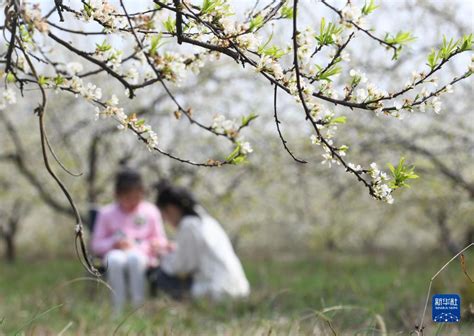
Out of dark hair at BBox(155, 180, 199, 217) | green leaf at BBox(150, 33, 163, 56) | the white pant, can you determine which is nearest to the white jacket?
dark hair at BBox(155, 180, 199, 217)

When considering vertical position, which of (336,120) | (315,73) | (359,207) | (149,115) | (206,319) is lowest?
(206,319)

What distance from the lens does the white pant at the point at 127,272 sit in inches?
242

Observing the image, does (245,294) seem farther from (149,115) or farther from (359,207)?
(359,207)

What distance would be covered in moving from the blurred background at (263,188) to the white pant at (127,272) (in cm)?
20

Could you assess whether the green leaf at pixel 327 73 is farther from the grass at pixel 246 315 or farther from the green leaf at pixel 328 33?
the grass at pixel 246 315

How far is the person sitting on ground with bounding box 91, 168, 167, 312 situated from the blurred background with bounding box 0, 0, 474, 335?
12.5 inches

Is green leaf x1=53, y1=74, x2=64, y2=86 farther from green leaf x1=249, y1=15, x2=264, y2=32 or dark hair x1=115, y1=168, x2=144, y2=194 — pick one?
dark hair x1=115, y1=168, x2=144, y2=194

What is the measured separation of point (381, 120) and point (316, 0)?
6357mm

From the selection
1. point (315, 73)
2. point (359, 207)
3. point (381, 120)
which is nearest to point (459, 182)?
point (381, 120)

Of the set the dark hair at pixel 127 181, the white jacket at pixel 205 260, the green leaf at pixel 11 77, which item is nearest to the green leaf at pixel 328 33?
the green leaf at pixel 11 77

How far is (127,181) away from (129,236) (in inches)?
23.1

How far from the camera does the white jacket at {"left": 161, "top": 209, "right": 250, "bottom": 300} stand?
6.03m

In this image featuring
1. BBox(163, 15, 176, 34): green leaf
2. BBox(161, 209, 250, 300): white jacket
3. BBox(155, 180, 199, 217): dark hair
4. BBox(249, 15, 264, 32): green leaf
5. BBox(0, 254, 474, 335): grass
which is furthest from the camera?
BBox(155, 180, 199, 217): dark hair

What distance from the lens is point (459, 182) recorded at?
6.29m
